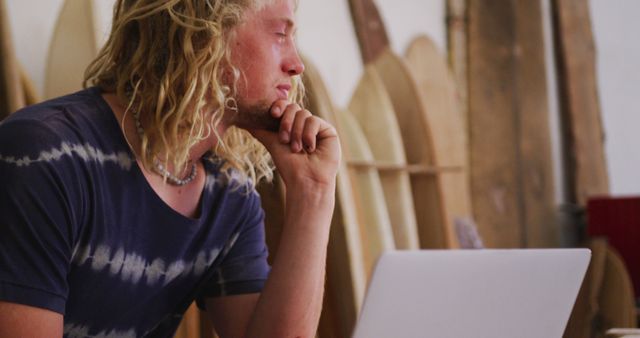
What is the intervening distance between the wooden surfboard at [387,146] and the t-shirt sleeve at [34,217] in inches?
82.2

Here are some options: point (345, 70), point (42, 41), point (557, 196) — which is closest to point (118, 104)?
point (42, 41)

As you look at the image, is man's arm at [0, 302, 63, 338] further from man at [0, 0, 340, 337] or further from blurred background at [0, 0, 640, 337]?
blurred background at [0, 0, 640, 337]

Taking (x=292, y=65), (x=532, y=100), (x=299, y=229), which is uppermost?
(x=292, y=65)

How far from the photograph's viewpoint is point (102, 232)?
1.27 metres

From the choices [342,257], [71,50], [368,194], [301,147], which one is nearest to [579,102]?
[368,194]

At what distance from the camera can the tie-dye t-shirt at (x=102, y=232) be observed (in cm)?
115

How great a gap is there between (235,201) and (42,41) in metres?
0.85

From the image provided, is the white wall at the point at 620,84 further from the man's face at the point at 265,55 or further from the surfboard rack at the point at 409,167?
the man's face at the point at 265,55

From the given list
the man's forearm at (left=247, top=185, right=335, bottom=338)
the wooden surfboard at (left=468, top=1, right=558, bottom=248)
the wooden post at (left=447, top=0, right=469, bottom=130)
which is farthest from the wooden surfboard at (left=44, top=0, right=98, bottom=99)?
the wooden surfboard at (left=468, top=1, right=558, bottom=248)

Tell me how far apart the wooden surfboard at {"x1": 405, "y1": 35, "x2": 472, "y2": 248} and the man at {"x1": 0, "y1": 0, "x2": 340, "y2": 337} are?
7.06ft

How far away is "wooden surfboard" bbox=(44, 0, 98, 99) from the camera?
1.97m

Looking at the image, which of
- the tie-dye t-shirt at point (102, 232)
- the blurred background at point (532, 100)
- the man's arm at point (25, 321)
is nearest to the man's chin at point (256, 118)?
the tie-dye t-shirt at point (102, 232)

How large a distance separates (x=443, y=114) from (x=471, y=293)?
2801 millimetres

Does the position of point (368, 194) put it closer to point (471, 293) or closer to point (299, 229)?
point (299, 229)
